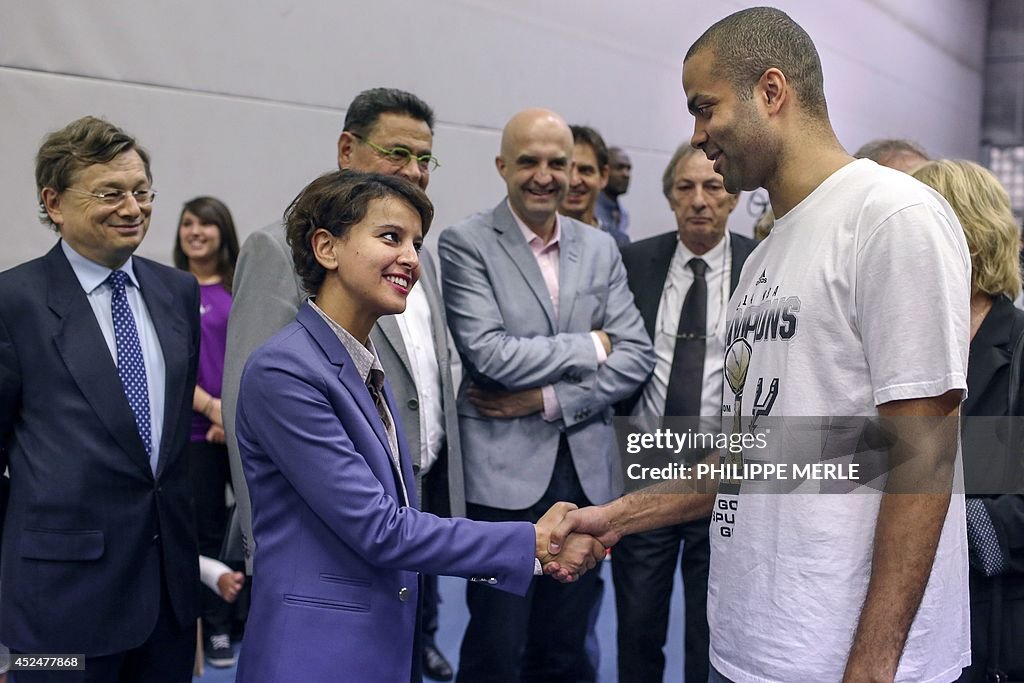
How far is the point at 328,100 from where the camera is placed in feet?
14.2

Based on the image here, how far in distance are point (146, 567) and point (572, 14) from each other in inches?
173

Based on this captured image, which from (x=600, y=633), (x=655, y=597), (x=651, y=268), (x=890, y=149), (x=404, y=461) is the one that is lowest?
(x=600, y=633)

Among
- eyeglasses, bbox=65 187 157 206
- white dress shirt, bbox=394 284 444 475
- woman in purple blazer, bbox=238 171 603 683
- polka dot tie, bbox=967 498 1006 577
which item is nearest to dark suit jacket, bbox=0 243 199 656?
eyeglasses, bbox=65 187 157 206

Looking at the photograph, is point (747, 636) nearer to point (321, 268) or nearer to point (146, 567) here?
point (321, 268)

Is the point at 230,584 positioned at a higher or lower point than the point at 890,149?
lower

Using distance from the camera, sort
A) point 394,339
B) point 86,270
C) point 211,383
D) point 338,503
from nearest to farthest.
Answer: point 338,503
point 86,270
point 394,339
point 211,383

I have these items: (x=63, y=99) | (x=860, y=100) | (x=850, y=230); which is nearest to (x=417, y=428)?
(x=850, y=230)

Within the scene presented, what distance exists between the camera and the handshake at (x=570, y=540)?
7.12ft

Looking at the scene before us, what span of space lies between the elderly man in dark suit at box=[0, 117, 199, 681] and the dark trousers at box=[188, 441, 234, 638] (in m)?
1.61

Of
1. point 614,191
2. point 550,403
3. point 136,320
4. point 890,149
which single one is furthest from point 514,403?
point 614,191

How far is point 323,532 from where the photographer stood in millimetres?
1696

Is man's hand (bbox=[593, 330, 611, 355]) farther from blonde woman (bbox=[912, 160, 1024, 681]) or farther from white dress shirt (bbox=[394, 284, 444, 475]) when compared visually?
blonde woman (bbox=[912, 160, 1024, 681])

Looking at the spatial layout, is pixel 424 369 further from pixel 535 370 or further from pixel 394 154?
pixel 394 154

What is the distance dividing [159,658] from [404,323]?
0.99 m
